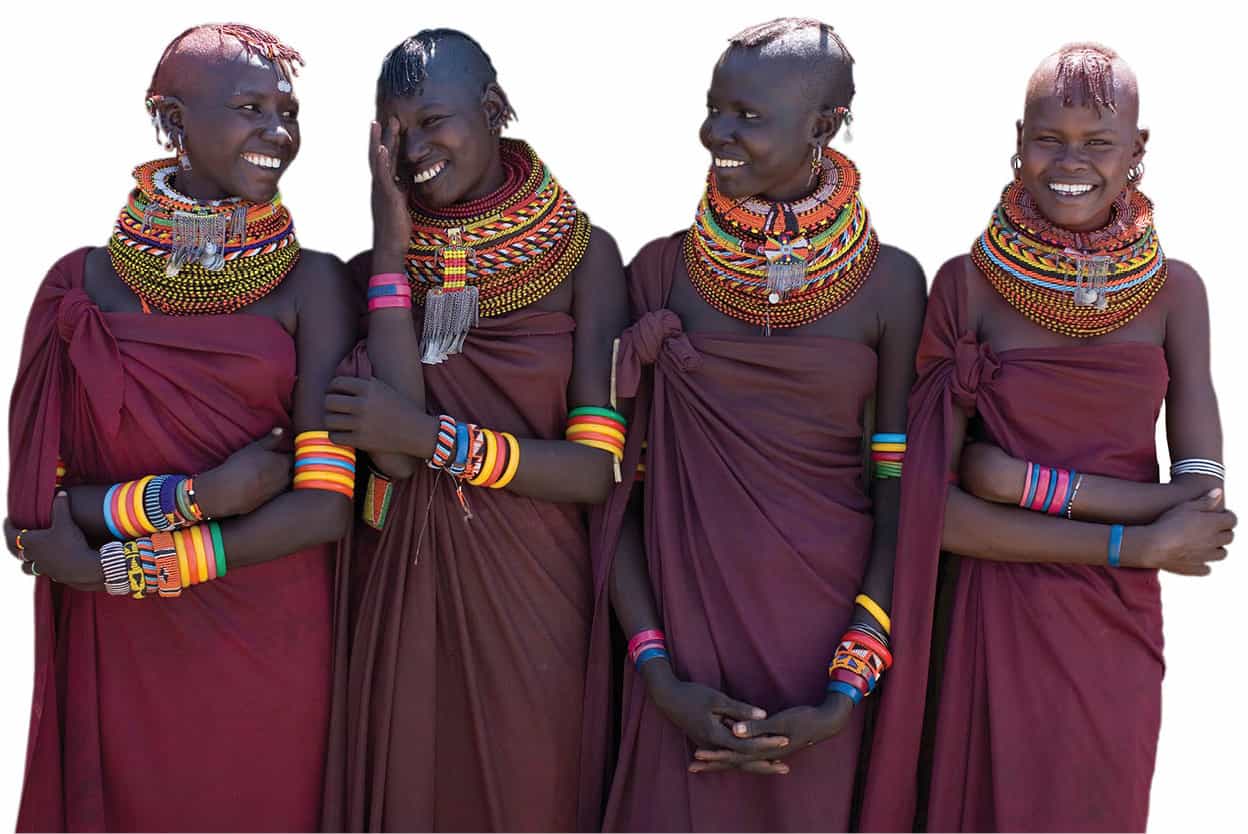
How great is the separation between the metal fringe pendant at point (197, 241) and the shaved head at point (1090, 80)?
232cm

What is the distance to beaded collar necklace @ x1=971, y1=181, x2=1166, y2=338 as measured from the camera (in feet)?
17.2

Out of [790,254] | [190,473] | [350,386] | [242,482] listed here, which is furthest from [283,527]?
[790,254]

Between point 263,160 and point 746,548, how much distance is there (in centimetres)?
175

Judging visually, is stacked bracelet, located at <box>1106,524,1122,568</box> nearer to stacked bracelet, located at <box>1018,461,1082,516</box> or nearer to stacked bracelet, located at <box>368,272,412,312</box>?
stacked bracelet, located at <box>1018,461,1082,516</box>

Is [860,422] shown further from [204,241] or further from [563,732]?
[204,241]

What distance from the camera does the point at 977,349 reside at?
5.28 metres

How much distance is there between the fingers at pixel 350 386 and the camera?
5246 mm

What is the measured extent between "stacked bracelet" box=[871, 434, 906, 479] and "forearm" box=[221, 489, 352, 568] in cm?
154

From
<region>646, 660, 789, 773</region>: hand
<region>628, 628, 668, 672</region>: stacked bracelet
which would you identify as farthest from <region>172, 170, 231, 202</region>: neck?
<region>646, 660, 789, 773</region>: hand

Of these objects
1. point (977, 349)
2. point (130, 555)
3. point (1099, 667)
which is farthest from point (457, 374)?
point (1099, 667)

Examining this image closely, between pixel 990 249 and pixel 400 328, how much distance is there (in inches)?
66.3

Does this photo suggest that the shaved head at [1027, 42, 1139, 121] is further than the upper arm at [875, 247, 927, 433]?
No

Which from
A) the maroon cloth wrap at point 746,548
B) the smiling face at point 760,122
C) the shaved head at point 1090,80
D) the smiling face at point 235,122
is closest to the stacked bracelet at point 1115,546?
the maroon cloth wrap at point 746,548

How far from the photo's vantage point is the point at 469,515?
5.40m
